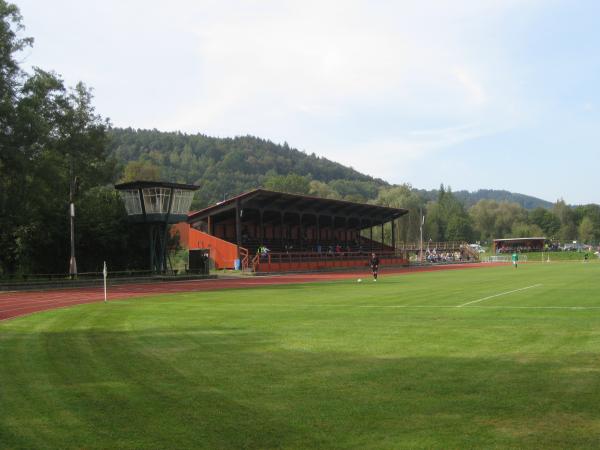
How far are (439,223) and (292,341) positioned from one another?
557ft

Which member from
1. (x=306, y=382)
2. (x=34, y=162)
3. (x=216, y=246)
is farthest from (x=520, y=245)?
(x=306, y=382)

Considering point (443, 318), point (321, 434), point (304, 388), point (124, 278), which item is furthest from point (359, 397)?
point (124, 278)

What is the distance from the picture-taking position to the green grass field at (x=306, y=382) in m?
6.18

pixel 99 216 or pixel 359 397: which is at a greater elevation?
pixel 99 216

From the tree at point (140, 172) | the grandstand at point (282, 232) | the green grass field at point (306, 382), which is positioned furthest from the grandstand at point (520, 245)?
the green grass field at point (306, 382)

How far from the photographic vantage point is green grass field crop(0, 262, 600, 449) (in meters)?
6.18

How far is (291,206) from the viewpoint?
6838 cm

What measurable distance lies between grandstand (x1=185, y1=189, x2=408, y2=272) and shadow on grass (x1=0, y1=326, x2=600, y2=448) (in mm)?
44660

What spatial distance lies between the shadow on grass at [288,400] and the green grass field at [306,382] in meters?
0.02

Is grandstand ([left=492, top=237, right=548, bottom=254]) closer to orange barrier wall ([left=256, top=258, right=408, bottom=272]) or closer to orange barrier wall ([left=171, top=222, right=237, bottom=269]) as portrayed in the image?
orange barrier wall ([left=256, top=258, right=408, bottom=272])

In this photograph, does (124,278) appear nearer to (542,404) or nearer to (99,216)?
(99,216)

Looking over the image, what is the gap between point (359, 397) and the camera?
7590 millimetres

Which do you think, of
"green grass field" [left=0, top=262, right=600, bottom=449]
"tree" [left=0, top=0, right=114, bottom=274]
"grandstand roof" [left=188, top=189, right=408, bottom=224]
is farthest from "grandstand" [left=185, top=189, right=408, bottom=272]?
"green grass field" [left=0, top=262, right=600, bottom=449]

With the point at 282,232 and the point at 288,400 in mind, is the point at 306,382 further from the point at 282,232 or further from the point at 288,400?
the point at 282,232
